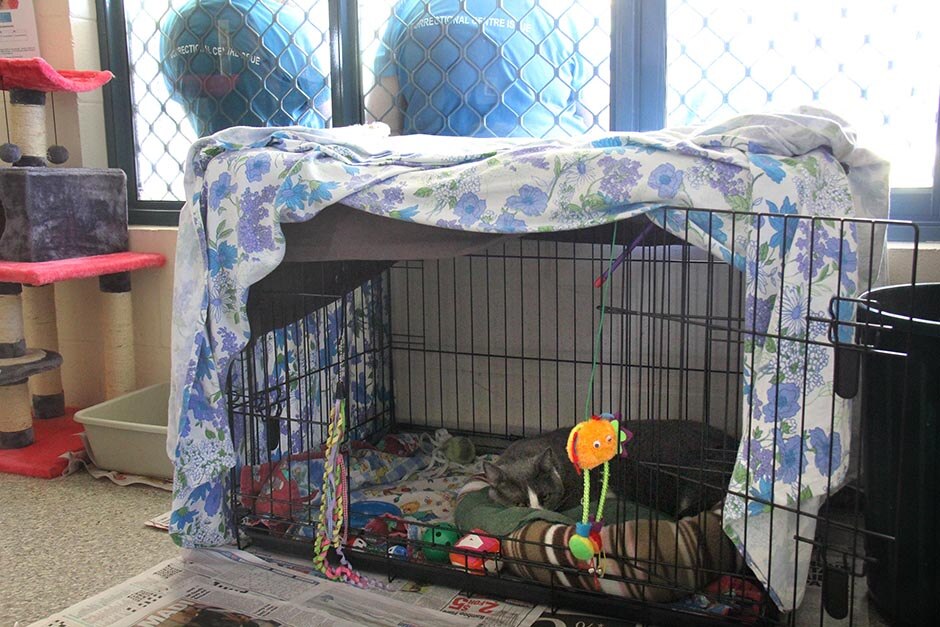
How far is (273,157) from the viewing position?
5.70ft

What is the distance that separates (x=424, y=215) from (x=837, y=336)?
28.5 inches

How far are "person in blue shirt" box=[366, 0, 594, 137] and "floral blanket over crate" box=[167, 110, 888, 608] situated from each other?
1.70 ft

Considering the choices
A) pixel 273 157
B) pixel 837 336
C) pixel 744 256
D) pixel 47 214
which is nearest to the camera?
pixel 837 336

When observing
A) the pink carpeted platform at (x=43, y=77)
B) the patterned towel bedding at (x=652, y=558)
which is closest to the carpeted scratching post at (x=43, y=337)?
the pink carpeted platform at (x=43, y=77)

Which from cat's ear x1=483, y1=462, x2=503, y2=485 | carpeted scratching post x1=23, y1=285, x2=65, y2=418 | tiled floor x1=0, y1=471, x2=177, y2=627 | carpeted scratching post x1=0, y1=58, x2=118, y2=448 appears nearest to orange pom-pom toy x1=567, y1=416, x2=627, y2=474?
cat's ear x1=483, y1=462, x2=503, y2=485

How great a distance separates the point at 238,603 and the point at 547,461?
0.70m

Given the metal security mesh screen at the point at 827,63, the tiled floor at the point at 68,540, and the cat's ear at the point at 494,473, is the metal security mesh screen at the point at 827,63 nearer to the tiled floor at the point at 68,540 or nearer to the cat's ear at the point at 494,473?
the cat's ear at the point at 494,473

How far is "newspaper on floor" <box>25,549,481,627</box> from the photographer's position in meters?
1.65

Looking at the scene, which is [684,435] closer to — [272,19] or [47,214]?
[272,19]

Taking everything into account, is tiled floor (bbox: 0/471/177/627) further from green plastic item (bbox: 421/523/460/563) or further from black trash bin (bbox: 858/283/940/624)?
black trash bin (bbox: 858/283/940/624)

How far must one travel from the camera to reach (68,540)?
2.03 metres

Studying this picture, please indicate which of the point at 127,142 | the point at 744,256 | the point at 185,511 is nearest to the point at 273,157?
the point at 185,511

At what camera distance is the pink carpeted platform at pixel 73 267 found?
237 cm

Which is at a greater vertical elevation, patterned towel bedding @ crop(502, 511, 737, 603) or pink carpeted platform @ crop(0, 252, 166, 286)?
pink carpeted platform @ crop(0, 252, 166, 286)
